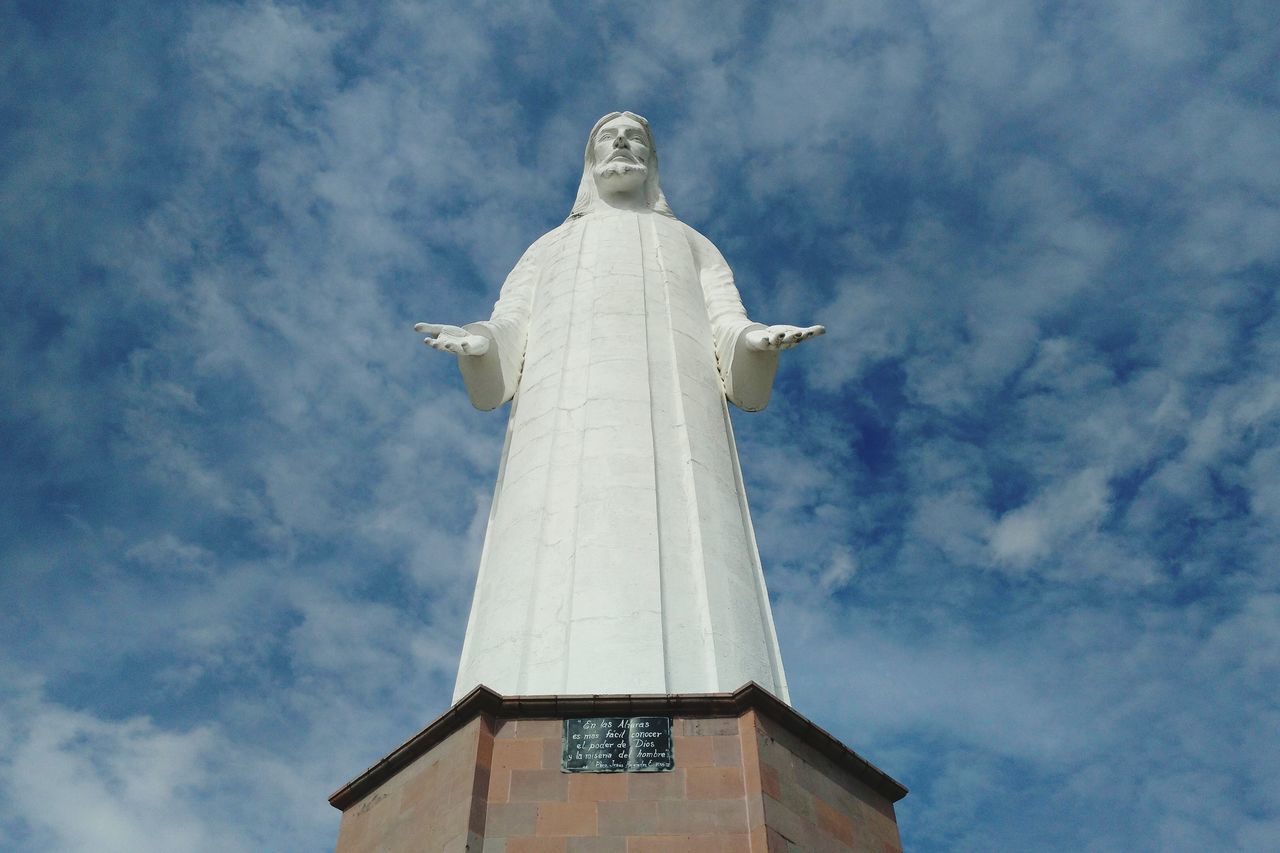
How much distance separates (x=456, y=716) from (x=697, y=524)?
275 cm

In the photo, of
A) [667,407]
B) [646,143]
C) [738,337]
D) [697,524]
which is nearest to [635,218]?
[646,143]

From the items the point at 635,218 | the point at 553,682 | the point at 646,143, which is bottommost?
the point at 553,682

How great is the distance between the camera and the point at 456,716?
22.4 feet

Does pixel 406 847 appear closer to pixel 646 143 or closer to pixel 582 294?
pixel 582 294

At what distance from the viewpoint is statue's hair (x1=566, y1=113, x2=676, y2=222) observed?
44.7 feet

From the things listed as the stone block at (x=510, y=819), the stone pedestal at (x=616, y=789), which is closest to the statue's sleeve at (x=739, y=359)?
the stone pedestal at (x=616, y=789)

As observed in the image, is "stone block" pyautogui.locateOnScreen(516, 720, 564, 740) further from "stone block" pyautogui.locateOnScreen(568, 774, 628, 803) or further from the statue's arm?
the statue's arm

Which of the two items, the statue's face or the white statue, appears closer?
the white statue

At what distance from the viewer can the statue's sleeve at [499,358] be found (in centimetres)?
1085

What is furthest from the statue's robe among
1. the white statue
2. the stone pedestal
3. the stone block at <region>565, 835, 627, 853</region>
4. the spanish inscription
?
the stone block at <region>565, 835, 627, 853</region>

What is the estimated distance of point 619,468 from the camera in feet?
30.2

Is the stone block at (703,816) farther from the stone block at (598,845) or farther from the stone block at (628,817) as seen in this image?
the stone block at (598,845)

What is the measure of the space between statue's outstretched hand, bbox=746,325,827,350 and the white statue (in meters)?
0.02

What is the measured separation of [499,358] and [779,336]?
2.66 meters
